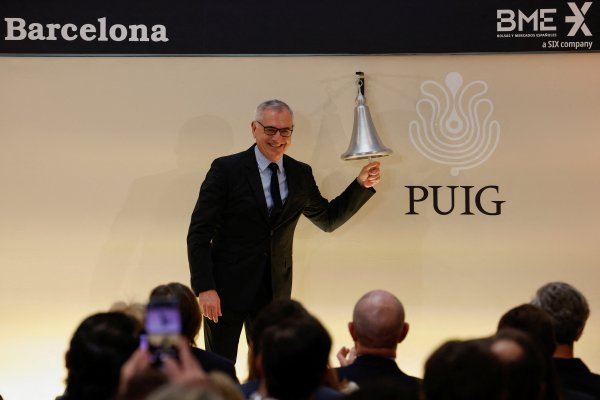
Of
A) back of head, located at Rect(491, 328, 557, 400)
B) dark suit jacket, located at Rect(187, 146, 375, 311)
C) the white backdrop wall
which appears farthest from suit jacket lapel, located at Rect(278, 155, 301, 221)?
back of head, located at Rect(491, 328, 557, 400)

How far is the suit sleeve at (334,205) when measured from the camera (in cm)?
485

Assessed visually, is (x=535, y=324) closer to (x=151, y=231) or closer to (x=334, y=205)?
(x=334, y=205)

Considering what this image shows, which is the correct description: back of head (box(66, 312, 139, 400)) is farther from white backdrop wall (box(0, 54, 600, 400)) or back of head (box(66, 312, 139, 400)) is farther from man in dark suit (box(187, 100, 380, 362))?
white backdrop wall (box(0, 54, 600, 400))

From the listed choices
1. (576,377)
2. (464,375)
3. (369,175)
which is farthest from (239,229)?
(464,375)

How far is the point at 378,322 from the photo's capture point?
325 cm

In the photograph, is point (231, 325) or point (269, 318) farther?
point (231, 325)

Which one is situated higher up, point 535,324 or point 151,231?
point 151,231

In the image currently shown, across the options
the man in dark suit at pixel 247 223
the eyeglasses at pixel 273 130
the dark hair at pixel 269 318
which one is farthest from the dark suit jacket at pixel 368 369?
the eyeglasses at pixel 273 130

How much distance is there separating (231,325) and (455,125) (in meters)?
1.74

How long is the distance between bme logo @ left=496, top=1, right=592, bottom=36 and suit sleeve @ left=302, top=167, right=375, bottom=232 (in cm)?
126

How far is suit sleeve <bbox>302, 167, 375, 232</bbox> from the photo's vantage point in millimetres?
4852

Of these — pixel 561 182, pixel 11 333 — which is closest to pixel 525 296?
pixel 561 182

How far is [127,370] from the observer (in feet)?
7.47

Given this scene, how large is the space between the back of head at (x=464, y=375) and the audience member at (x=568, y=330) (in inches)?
44.2
